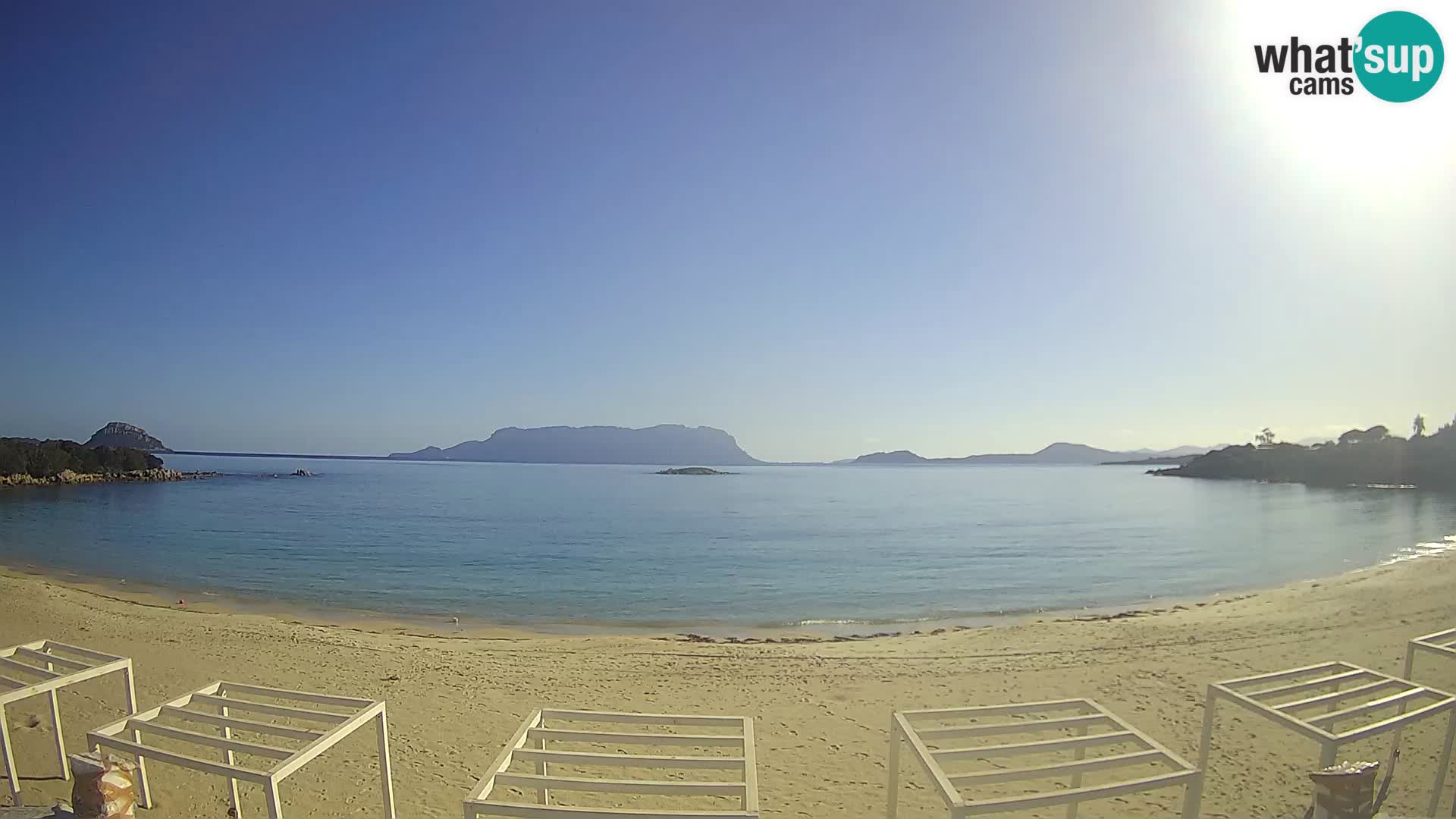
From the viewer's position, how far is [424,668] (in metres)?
8.97

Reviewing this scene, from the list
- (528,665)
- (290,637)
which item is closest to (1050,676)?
(528,665)

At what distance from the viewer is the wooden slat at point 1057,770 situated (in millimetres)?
3001

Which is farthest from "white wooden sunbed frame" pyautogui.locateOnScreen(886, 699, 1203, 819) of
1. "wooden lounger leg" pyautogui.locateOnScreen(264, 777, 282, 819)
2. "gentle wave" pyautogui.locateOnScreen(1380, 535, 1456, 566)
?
"gentle wave" pyautogui.locateOnScreen(1380, 535, 1456, 566)

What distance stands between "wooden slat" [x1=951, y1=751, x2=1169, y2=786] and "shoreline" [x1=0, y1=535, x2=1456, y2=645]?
850 centimetres

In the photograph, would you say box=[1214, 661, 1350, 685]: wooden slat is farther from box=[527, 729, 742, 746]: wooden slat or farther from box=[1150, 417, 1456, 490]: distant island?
box=[1150, 417, 1456, 490]: distant island

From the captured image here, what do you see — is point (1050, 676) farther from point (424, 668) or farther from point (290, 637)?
point (290, 637)

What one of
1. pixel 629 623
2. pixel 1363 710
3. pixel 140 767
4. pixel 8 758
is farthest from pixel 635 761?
pixel 629 623

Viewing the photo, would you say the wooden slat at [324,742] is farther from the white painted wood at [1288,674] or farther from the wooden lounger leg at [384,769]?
the white painted wood at [1288,674]

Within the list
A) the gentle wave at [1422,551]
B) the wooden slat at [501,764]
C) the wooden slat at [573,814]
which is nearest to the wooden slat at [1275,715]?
the wooden slat at [573,814]

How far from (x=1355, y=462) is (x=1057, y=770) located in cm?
9040

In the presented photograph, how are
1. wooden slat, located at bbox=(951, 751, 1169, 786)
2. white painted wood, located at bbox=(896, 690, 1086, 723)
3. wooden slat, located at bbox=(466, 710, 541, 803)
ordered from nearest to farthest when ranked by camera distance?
wooden slat, located at bbox=(466, 710, 541, 803) → wooden slat, located at bbox=(951, 751, 1169, 786) → white painted wood, located at bbox=(896, 690, 1086, 723)

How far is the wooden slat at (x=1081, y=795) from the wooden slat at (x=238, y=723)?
3.37 metres

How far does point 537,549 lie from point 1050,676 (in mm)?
21122

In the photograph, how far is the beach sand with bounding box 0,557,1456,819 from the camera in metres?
5.07
